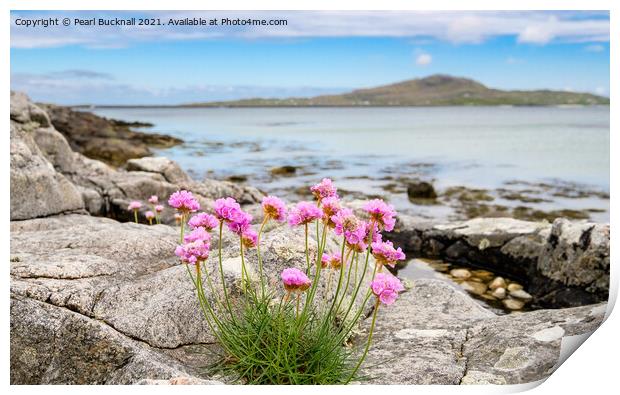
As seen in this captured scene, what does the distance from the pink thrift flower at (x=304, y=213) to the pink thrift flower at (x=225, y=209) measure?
13.6 inches

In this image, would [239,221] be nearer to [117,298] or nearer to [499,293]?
[117,298]

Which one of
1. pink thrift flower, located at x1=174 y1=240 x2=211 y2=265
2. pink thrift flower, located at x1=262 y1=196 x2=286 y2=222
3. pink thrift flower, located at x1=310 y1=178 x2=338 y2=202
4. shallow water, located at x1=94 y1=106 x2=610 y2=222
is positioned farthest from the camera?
shallow water, located at x1=94 y1=106 x2=610 y2=222

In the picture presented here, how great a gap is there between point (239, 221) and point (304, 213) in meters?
0.41

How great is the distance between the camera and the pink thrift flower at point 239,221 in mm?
3795

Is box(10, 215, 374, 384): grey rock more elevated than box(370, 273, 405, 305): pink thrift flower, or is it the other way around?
box(370, 273, 405, 305): pink thrift flower

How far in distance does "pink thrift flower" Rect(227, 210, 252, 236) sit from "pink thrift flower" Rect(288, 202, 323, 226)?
0.28m

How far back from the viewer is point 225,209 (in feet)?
12.2

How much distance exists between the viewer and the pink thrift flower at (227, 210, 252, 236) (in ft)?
12.5

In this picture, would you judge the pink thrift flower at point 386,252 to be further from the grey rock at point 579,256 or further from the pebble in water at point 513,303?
the pebble in water at point 513,303

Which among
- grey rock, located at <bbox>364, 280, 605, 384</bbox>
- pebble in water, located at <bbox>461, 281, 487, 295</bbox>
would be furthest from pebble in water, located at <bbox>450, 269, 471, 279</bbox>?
grey rock, located at <bbox>364, 280, 605, 384</bbox>

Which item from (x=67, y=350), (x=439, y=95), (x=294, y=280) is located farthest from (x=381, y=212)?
(x=439, y=95)

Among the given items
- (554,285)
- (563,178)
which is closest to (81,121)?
(563,178)

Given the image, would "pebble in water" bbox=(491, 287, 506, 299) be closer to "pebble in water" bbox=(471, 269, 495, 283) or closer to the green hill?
"pebble in water" bbox=(471, 269, 495, 283)
